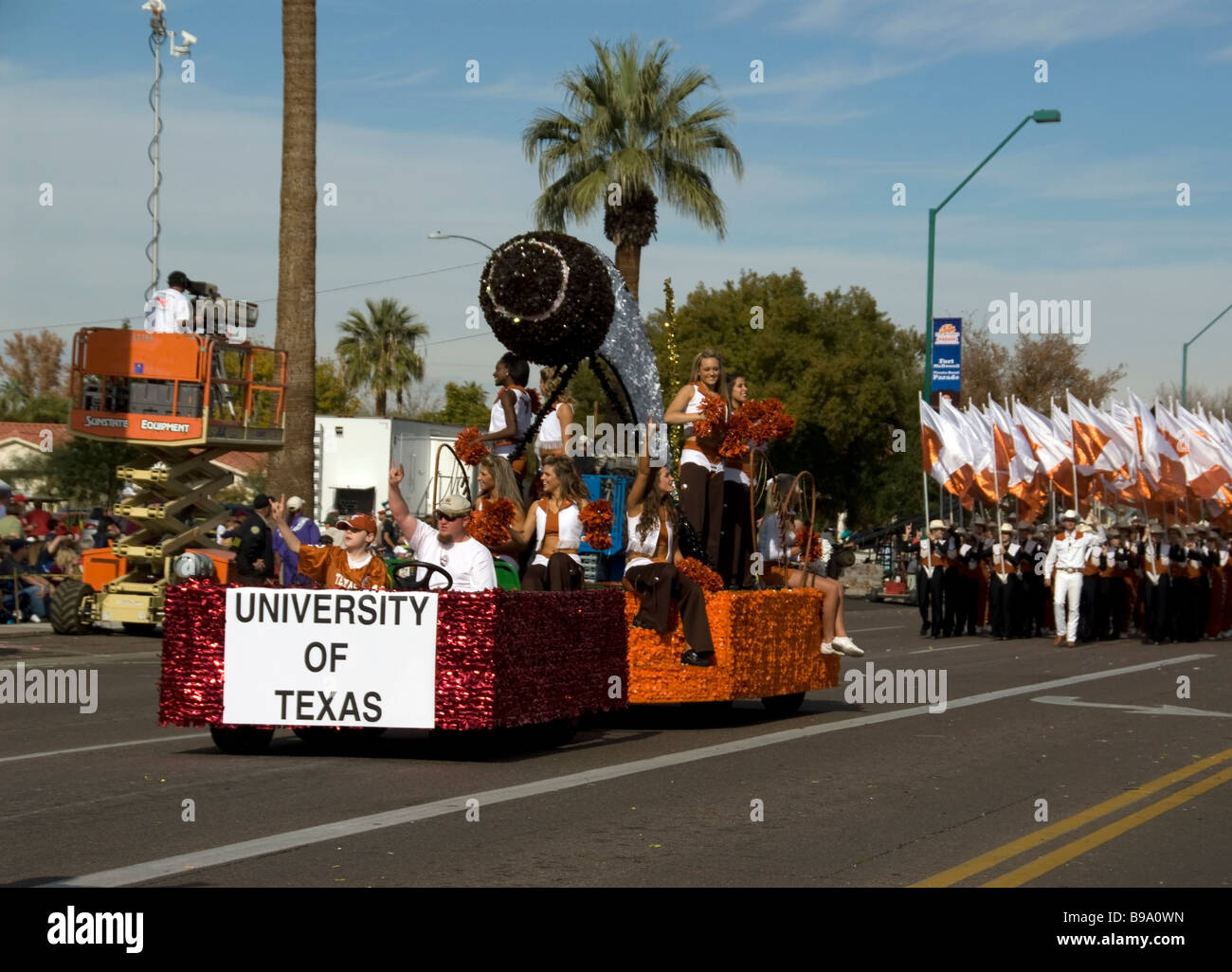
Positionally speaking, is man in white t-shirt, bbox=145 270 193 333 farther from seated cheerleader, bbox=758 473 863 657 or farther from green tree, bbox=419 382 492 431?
green tree, bbox=419 382 492 431

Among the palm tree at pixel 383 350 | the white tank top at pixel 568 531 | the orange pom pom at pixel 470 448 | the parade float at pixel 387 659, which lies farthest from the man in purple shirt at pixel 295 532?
the palm tree at pixel 383 350

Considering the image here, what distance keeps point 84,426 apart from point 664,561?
11525 mm

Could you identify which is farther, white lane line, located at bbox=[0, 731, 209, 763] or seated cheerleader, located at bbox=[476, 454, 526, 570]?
seated cheerleader, located at bbox=[476, 454, 526, 570]

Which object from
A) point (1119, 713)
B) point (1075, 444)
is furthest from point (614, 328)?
point (1075, 444)

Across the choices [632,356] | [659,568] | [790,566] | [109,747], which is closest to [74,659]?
[109,747]

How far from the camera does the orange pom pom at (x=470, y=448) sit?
1306cm

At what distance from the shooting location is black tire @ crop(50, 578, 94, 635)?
71.9 feet

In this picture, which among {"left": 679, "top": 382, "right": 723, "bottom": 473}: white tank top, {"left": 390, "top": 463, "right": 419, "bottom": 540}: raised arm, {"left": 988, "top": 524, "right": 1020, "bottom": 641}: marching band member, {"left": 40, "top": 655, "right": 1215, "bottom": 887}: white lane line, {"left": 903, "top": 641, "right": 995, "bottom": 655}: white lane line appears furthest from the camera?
{"left": 988, "top": 524, "right": 1020, "bottom": 641}: marching band member

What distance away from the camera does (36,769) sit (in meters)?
10.4

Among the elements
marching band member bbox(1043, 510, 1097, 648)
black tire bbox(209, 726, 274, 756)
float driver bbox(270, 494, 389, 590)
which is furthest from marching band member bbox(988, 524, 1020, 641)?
black tire bbox(209, 726, 274, 756)

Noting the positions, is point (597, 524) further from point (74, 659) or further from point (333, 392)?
point (333, 392)

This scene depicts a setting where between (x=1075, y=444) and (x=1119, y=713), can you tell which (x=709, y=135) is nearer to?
(x=1075, y=444)

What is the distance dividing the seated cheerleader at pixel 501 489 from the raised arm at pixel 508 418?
1.19 ft

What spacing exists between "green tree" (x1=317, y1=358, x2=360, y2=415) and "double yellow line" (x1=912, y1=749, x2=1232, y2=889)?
63927mm
